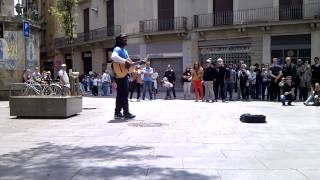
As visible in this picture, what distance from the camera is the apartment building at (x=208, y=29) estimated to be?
30.0 meters

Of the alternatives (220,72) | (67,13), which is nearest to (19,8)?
(67,13)

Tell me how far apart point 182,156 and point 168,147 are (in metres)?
0.78

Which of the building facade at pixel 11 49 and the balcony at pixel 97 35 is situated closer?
the building facade at pixel 11 49

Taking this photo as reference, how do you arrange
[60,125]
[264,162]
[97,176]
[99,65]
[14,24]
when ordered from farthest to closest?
1. [99,65]
2. [14,24]
3. [60,125]
4. [264,162]
5. [97,176]

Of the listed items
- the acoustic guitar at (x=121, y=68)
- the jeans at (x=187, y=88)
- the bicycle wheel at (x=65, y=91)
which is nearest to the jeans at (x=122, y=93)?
the acoustic guitar at (x=121, y=68)

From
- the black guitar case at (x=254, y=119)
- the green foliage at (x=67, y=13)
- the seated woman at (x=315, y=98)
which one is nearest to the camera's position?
the black guitar case at (x=254, y=119)

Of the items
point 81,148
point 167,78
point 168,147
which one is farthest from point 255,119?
point 167,78

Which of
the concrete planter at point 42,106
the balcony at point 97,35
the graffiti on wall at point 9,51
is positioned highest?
the balcony at point 97,35

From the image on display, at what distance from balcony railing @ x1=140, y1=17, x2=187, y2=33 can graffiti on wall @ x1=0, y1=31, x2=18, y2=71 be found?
13589mm

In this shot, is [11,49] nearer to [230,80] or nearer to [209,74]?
[209,74]

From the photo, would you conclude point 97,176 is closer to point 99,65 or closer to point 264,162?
point 264,162

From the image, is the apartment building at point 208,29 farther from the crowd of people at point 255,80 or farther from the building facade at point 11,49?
the crowd of people at point 255,80

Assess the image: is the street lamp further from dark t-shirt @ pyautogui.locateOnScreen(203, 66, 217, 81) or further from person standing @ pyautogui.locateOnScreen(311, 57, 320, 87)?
person standing @ pyautogui.locateOnScreen(311, 57, 320, 87)

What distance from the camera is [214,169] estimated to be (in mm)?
6199
